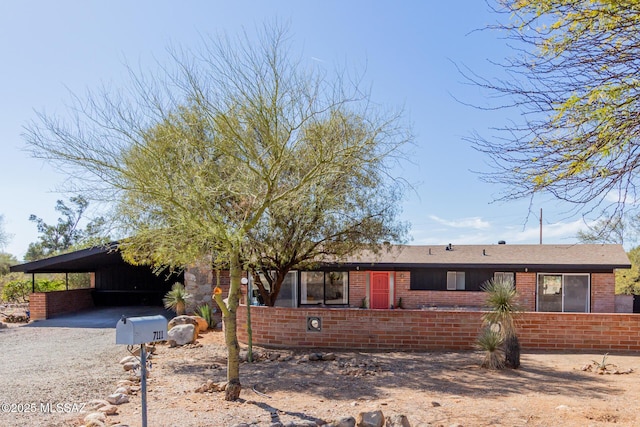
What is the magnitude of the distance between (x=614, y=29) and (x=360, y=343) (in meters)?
7.91

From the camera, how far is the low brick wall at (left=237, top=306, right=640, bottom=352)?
10.0 meters

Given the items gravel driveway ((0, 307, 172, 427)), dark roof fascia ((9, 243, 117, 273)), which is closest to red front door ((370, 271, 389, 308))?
gravel driveway ((0, 307, 172, 427))


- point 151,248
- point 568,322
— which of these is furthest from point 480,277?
point 151,248

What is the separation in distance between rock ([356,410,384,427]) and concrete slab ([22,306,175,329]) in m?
11.9

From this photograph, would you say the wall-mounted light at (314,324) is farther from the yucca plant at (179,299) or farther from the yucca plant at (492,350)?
the yucca plant at (179,299)

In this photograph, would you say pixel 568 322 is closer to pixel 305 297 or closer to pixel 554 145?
pixel 554 145

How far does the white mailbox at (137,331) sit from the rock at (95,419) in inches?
45.3

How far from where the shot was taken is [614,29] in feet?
13.9

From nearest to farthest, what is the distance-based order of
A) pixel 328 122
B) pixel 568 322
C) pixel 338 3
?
1. pixel 338 3
2. pixel 328 122
3. pixel 568 322

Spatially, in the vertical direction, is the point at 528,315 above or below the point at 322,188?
below

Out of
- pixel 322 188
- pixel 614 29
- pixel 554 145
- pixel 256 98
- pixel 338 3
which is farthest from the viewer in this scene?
pixel 322 188

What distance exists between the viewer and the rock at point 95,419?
5350 millimetres

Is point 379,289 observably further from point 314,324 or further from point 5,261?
point 5,261

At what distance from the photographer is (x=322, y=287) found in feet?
64.0
